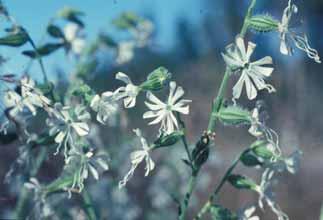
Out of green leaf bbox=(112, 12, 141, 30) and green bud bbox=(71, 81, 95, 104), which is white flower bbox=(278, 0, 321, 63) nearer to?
green bud bbox=(71, 81, 95, 104)

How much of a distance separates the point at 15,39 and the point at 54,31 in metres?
0.23

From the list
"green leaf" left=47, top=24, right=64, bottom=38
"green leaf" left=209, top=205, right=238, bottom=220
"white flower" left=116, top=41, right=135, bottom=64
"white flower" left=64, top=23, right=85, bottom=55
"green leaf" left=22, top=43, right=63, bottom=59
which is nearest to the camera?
"green leaf" left=209, top=205, right=238, bottom=220

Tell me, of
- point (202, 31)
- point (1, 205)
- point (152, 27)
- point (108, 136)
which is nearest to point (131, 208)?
point (108, 136)

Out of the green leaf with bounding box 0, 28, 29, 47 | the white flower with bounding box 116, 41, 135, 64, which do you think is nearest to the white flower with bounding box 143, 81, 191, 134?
the green leaf with bounding box 0, 28, 29, 47

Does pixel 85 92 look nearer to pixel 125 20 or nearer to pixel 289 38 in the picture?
pixel 289 38

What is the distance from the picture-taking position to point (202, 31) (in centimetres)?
860

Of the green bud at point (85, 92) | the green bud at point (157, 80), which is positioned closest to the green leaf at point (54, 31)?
the green bud at point (85, 92)

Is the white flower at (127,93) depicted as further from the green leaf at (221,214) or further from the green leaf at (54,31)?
A: the green leaf at (54,31)

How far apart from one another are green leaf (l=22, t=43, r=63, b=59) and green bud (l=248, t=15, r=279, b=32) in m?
0.37

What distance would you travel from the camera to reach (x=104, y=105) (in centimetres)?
104

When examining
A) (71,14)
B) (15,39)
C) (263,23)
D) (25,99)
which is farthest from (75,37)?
(263,23)

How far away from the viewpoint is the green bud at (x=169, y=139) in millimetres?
1035

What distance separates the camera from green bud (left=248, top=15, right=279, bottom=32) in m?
1.06

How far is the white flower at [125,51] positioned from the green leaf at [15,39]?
68cm
